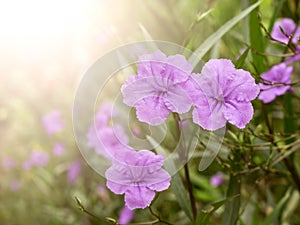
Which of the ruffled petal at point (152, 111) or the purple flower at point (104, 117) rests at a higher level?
the ruffled petal at point (152, 111)

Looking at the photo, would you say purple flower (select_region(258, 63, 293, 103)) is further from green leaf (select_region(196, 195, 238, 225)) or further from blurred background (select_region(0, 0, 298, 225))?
green leaf (select_region(196, 195, 238, 225))

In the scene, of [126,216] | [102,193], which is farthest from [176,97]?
[102,193]

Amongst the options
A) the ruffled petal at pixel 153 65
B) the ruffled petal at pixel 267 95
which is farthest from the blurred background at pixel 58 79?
the ruffled petal at pixel 153 65

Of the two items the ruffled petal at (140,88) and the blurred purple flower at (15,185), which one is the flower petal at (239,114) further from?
the blurred purple flower at (15,185)

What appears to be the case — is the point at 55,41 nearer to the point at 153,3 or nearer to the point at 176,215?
the point at 153,3

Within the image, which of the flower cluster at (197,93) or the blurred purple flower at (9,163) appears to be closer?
the flower cluster at (197,93)

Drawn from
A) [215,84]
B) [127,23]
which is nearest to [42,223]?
[127,23]

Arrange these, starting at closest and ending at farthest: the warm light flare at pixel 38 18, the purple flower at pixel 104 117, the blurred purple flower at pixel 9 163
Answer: the purple flower at pixel 104 117
the warm light flare at pixel 38 18
the blurred purple flower at pixel 9 163

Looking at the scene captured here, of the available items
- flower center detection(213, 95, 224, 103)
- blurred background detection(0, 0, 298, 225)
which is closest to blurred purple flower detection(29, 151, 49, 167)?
blurred background detection(0, 0, 298, 225)
